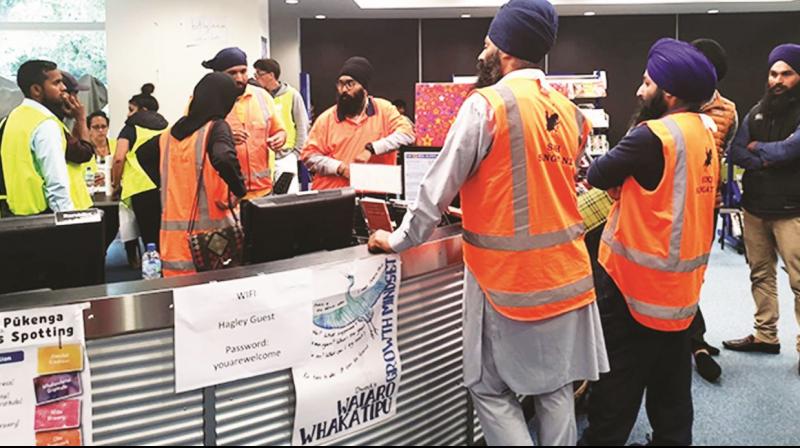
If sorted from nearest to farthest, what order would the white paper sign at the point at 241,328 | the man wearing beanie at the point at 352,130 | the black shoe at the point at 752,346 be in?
the white paper sign at the point at 241,328
the man wearing beanie at the point at 352,130
the black shoe at the point at 752,346

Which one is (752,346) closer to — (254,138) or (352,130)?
(352,130)

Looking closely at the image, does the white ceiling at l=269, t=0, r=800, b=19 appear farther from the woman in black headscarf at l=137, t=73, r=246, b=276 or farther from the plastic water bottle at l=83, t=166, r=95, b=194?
the woman in black headscarf at l=137, t=73, r=246, b=276

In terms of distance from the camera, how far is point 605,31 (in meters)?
10.4

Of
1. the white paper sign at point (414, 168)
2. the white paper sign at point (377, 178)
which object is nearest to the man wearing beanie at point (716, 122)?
the white paper sign at point (414, 168)

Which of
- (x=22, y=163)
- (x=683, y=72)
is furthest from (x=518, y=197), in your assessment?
(x=22, y=163)

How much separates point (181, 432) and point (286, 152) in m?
3.55

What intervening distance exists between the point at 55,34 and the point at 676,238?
854 centimetres

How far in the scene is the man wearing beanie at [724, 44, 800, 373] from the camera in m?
3.51

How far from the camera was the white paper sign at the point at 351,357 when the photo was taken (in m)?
1.82

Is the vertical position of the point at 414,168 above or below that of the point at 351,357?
above

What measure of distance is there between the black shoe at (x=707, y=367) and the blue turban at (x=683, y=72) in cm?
173

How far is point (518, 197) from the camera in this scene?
1.75 meters

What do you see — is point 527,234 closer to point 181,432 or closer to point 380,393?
point 380,393

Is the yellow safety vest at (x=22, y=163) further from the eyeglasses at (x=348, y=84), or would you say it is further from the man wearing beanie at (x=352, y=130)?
the eyeglasses at (x=348, y=84)
